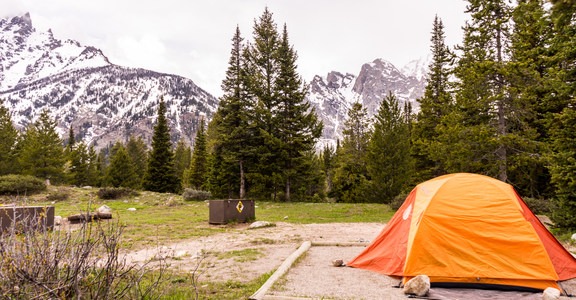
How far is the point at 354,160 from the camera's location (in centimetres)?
3158

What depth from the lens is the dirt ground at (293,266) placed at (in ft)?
17.0

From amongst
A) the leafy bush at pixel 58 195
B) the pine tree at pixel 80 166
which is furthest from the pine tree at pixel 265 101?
the pine tree at pixel 80 166

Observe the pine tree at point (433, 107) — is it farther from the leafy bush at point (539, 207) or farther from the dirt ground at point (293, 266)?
the dirt ground at point (293, 266)

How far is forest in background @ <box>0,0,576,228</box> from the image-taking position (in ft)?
49.1

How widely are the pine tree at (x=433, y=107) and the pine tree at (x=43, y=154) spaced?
33.9m

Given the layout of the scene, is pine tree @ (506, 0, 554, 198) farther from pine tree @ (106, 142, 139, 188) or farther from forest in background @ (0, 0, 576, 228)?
pine tree @ (106, 142, 139, 188)

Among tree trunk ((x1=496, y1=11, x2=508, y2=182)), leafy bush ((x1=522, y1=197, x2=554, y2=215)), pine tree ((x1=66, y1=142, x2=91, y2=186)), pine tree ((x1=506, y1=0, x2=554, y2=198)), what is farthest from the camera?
pine tree ((x1=66, y1=142, x2=91, y2=186))

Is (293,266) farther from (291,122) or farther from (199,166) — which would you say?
(199,166)

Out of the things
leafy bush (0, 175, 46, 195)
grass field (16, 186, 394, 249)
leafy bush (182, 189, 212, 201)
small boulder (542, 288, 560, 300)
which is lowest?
grass field (16, 186, 394, 249)

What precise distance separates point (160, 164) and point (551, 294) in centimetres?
3835

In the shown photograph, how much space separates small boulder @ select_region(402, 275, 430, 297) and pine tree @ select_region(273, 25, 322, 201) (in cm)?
1996

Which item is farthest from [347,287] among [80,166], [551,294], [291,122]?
[80,166]

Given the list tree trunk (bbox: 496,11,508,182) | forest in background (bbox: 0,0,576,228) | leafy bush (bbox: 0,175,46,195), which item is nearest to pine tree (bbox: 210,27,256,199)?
forest in background (bbox: 0,0,576,228)

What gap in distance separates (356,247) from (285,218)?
7473mm
